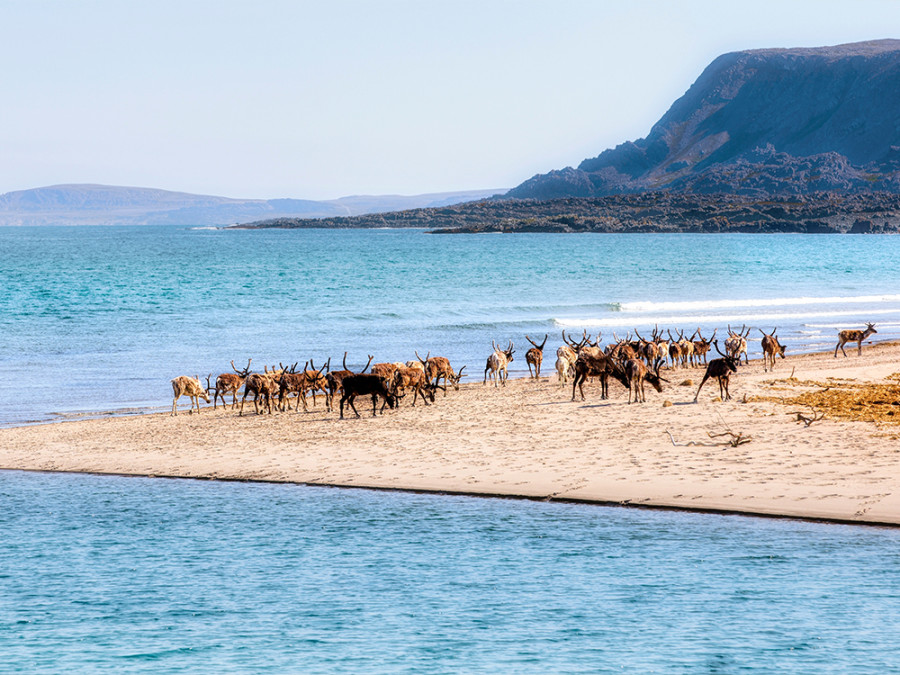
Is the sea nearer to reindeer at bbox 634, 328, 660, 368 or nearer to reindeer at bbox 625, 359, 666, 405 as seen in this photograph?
reindeer at bbox 625, 359, 666, 405

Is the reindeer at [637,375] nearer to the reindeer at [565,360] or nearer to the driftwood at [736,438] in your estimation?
the reindeer at [565,360]

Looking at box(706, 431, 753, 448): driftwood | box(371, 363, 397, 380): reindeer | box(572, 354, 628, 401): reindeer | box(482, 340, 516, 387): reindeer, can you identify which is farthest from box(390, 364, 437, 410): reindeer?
box(706, 431, 753, 448): driftwood

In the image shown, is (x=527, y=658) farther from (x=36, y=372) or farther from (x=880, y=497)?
(x=36, y=372)

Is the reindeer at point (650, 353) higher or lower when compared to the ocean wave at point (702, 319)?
higher

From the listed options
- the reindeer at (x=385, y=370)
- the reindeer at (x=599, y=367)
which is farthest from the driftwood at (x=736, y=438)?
the reindeer at (x=385, y=370)

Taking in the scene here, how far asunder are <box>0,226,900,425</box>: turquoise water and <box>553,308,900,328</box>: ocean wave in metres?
0.13

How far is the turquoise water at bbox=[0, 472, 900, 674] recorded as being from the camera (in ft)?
29.6

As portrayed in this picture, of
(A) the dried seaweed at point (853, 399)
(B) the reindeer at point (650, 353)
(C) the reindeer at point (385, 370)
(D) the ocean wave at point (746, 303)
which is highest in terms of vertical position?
(C) the reindeer at point (385, 370)

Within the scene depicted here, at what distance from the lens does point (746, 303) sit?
5438 centimetres

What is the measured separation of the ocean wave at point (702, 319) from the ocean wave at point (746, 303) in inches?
142

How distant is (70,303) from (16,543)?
47.7 meters

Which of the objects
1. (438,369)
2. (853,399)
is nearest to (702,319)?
(438,369)

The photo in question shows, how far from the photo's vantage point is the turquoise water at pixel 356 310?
31594mm

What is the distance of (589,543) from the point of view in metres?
12.0
